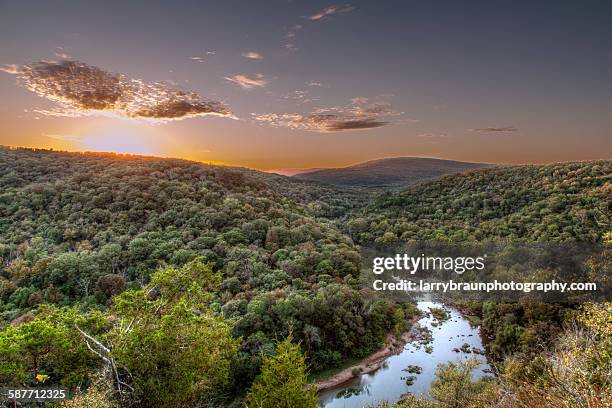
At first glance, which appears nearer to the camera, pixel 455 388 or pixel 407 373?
pixel 455 388

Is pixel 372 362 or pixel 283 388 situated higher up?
pixel 283 388

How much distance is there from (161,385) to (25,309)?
85.5 ft

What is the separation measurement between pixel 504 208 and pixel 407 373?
42.5 meters

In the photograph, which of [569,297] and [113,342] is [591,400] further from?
[569,297]

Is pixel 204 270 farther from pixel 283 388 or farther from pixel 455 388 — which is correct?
pixel 455 388

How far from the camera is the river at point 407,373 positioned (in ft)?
100

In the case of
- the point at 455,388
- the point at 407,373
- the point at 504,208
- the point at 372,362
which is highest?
the point at 504,208

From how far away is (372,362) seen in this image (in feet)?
118

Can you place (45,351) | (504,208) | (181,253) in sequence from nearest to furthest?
(45,351), (181,253), (504,208)

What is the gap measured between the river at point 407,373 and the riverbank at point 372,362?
1.57 feet

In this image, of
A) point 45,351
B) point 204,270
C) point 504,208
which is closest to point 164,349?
point 45,351

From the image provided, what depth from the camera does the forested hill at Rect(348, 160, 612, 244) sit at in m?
46.7

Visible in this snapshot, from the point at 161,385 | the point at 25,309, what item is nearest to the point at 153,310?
the point at 161,385

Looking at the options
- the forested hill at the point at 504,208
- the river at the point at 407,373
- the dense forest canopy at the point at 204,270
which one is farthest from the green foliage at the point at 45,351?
the forested hill at the point at 504,208
